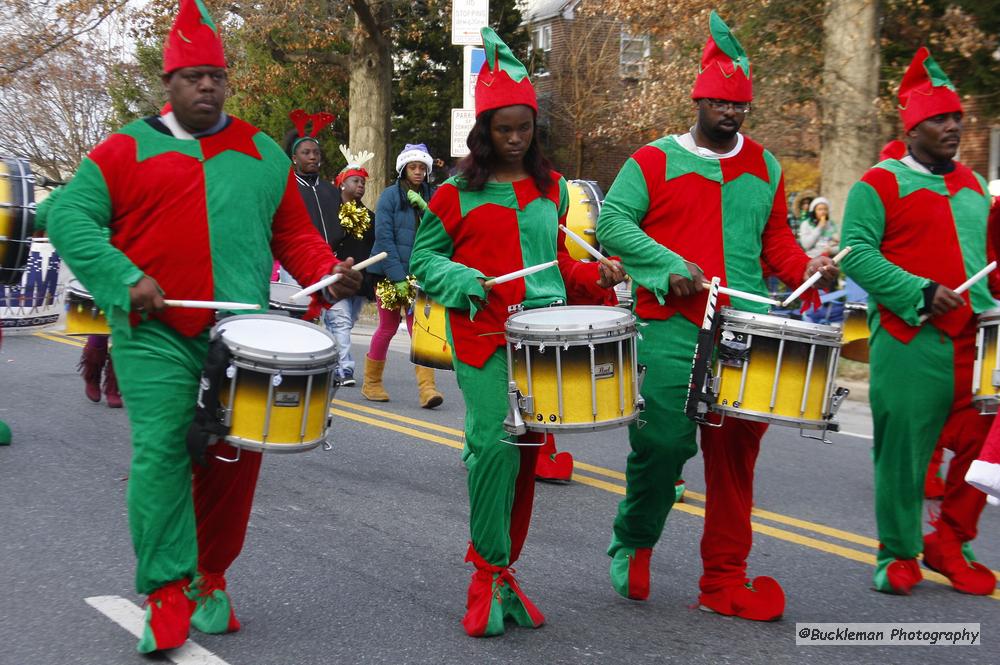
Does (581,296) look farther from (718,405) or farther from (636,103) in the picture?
(636,103)

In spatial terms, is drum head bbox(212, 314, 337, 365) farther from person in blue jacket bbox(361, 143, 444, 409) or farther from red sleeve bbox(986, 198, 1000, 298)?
person in blue jacket bbox(361, 143, 444, 409)

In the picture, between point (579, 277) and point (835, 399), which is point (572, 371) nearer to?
point (579, 277)

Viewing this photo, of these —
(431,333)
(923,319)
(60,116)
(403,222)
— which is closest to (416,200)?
(403,222)

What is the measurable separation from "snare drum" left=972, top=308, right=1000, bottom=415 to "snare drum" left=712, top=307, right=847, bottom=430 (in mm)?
1084

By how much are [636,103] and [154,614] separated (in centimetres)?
1879

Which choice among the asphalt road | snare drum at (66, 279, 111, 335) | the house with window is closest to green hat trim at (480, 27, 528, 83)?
the asphalt road

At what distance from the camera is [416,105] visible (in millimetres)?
32812

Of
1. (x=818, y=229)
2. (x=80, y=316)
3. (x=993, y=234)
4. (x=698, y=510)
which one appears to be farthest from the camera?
(x=818, y=229)

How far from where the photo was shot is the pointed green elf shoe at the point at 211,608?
479cm

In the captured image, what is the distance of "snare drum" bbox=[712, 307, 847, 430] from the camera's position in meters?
4.57

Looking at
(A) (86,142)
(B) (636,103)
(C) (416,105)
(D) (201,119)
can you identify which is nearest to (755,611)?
(D) (201,119)

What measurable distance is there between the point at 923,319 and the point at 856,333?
2.48m

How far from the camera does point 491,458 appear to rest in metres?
4.72

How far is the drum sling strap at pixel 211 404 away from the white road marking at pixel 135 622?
0.77m
